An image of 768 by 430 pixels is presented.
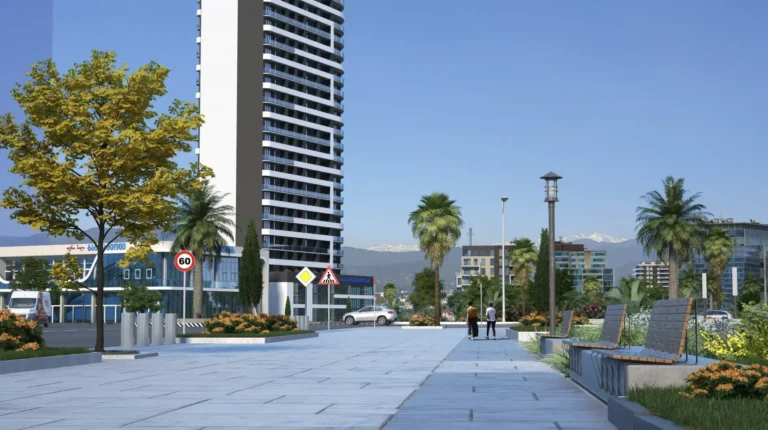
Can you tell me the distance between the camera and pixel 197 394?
46.0 feet

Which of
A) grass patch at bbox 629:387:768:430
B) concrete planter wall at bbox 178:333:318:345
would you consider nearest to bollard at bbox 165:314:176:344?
concrete planter wall at bbox 178:333:318:345

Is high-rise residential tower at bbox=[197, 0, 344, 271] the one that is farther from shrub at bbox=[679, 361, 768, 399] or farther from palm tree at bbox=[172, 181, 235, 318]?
shrub at bbox=[679, 361, 768, 399]

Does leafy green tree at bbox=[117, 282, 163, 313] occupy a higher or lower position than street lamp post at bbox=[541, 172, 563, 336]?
lower

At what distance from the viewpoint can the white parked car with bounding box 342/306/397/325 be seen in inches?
2889

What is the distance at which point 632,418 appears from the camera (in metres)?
8.79

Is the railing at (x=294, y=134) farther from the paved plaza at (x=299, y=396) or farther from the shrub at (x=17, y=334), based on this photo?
the paved plaza at (x=299, y=396)

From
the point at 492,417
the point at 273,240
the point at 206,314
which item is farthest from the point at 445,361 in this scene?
the point at 273,240

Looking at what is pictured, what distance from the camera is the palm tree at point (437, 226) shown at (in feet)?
214

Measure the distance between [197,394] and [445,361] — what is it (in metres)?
10.3

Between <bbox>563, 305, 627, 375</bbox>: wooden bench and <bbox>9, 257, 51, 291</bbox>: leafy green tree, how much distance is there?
270ft

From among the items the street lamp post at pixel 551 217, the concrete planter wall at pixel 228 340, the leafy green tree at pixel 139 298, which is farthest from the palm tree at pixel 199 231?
the street lamp post at pixel 551 217

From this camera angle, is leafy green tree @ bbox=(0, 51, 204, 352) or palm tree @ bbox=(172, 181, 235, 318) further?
A: palm tree @ bbox=(172, 181, 235, 318)

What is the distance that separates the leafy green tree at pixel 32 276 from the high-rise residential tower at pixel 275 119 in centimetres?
3388

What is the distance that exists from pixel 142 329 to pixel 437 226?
116 ft
